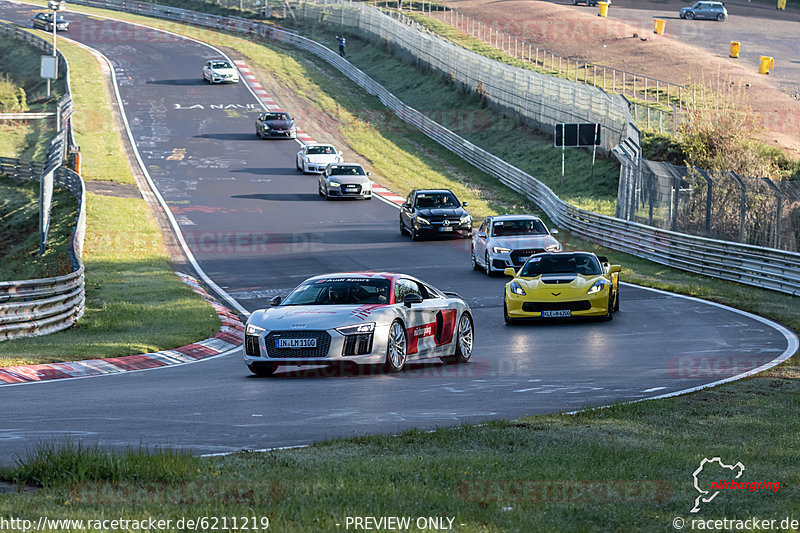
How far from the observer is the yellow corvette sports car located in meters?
20.4

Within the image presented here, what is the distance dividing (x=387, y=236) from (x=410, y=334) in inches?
883

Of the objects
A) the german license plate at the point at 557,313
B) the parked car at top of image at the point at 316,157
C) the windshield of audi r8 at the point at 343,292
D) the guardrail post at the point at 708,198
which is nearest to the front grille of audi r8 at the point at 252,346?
the windshield of audi r8 at the point at 343,292

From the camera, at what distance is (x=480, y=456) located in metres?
8.15

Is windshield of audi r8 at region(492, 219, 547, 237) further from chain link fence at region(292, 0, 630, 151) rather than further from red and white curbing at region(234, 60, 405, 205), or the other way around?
chain link fence at region(292, 0, 630, 151)

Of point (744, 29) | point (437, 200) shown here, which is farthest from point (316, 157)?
point (744, 29)

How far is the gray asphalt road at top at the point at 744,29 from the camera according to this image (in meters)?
70.9

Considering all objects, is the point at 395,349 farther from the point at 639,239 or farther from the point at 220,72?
the point at 220,72

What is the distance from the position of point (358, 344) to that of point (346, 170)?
3188cm

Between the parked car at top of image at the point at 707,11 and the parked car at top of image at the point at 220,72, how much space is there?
38.1 meters

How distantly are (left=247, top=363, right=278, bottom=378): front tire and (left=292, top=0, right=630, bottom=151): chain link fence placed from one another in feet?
113

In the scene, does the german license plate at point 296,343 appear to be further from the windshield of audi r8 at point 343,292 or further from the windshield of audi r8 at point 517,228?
the windshield of audi r8 at point 517,228

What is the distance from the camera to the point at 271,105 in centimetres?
6544

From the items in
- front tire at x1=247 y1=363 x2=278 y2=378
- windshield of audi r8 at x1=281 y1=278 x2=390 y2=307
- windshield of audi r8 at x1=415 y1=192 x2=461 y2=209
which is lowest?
windshield of audi r8 at x1=415 y1=192 x2=461 y2=209

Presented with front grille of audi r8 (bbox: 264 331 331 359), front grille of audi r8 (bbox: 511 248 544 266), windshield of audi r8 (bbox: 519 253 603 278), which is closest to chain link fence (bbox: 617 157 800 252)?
front grille of audi r8 (bbox: 511 248 544 266)
